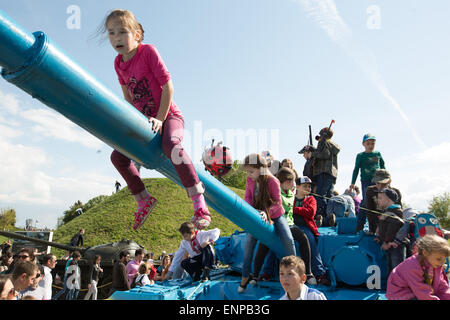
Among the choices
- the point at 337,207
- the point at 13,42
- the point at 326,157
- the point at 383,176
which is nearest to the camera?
the point at 13,42

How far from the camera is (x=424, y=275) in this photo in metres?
3.13

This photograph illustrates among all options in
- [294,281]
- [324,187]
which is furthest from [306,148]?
[294,281]

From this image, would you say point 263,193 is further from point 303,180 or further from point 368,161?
point 368,161

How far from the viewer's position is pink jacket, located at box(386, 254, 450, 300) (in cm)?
306

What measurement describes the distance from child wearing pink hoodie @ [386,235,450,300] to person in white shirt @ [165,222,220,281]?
2447 millimetres

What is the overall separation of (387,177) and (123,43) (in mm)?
4011

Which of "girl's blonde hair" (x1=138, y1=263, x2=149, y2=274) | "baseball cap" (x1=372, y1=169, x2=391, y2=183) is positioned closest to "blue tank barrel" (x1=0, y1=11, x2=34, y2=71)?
"baseball cap" (x1=372, y1=169, x2=391, y2=183)

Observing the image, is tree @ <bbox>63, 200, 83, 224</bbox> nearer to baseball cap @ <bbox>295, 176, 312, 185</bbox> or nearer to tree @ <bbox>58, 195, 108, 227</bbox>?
tree @ <bbox>58, 195, 108, 227</bbox>

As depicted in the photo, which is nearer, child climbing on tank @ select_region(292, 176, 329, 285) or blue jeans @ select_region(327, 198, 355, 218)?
child climbing on tank @ select_region(292, 176, 329, 285)

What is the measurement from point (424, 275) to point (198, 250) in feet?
9.74

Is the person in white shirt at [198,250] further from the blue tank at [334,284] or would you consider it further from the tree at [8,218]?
the tree at [8,218]

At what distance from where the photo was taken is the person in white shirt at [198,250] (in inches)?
198
